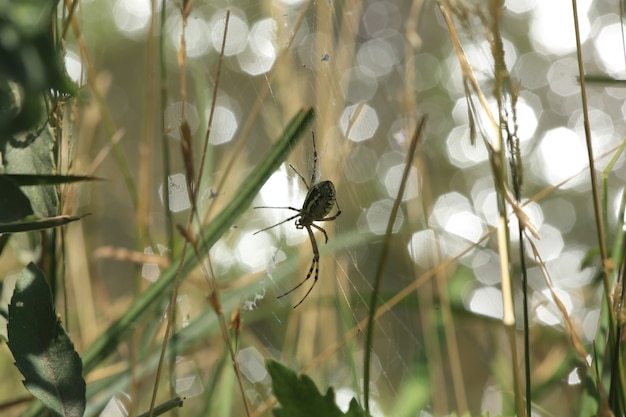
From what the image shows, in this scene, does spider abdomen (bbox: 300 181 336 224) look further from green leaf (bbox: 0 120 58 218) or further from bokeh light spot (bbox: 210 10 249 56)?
bokeh light spot (bbox: 210 10 249 56)

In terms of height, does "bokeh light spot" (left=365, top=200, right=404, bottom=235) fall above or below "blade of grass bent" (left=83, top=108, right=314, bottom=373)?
below

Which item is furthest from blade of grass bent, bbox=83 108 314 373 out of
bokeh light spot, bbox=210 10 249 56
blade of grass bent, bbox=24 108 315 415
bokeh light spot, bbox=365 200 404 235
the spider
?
bokeh light spot, bbox=210 10 249 56

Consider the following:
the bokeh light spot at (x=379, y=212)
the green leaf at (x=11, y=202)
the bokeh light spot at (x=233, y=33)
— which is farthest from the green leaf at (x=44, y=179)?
the bokeh light spot at (x=233, y=33)

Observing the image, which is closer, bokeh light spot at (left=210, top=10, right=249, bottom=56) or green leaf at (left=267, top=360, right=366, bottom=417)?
green leaf at (left=267, top=360, right=366, bottom=417)

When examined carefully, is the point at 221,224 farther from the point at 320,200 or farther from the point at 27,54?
the point at 27,54

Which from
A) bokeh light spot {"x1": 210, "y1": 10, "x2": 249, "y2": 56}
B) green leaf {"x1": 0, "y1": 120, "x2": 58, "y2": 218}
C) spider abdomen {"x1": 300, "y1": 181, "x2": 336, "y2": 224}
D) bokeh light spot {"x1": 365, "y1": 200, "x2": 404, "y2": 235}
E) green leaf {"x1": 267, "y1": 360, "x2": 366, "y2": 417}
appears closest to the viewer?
green leaf {"x1": 267, "y1": 360, "x2": 366, "y2": 417}

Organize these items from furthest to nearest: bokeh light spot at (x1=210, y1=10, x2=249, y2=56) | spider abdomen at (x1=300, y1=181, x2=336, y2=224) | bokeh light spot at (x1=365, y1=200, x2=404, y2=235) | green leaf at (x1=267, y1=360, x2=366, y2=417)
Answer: bokeh light spot at (x1=210, y1=10, x2=249, y2=56) → bokeh light spot at (x1=365, y1=200, x2=404, y2=235) → spider abdomen at (x1=300, y1=181, x2=336, y2=224) → green leaf at (x1=267, y1=360, x2=366, y2=417)
